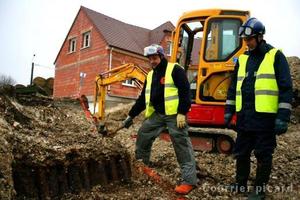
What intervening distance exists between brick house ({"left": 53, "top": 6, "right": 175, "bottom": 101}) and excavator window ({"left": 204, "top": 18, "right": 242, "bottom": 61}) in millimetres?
15846

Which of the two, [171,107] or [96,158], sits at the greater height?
[171,107]

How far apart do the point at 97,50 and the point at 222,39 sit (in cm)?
1823

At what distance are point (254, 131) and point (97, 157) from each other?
6.17 feet

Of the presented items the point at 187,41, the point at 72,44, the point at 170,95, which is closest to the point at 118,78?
the point at 187,41

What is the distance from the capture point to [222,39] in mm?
8844

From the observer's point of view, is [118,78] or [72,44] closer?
[118,78]

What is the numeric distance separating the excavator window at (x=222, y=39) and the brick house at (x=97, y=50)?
1585 cm

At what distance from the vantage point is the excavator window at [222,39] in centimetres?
874

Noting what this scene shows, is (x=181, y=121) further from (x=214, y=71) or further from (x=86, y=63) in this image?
(x=86, y=63)

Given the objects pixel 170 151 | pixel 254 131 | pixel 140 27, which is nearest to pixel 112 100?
pixel 140 27

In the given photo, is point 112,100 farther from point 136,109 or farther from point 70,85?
point 136,109

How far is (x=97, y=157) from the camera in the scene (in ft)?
16.2

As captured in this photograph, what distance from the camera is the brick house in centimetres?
2575

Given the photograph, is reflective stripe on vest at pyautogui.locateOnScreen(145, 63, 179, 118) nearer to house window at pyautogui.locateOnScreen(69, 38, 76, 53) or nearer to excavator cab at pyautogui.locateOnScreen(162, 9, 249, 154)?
excavator cab at pyautogui.locateOnScreen(162, 9, 249, 154)
